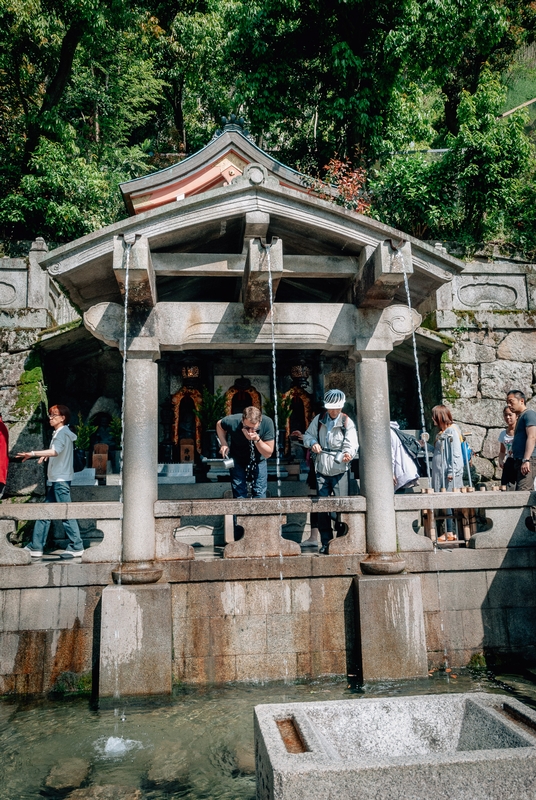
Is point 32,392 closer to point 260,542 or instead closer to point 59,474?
point 59,474

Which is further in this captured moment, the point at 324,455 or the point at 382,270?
the point at 324,455

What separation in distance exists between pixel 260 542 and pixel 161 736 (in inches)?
86.4

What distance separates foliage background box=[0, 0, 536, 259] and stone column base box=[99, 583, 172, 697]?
1150cm

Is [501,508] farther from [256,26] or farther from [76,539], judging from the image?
[256,26]

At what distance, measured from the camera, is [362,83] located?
18.8m

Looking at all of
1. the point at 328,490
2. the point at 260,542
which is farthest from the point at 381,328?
the point at 260,542

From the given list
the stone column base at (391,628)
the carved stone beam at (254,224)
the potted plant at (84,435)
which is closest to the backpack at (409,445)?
the stone column base at (391,628)

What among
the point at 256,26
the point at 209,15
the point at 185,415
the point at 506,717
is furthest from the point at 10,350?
the point at 209,15

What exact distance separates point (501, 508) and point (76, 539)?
5193 millimetres

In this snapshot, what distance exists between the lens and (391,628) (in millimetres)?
6617

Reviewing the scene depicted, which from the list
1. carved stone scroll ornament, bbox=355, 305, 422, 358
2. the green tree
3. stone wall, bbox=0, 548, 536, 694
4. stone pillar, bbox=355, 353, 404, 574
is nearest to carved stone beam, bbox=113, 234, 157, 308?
carved stone scroll ornament, bbox=355, 305, 422, 358

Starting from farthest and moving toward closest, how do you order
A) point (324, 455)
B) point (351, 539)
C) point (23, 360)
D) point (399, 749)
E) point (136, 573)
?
point (23, 360) → point (324, 455) → point (351, 539) → point (136, 573) → point (399, 749)

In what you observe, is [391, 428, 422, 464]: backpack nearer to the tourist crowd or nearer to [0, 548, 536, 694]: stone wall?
the tourist crowd

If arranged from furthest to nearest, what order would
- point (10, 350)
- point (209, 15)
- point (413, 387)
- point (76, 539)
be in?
point (209, 15) < point (413, 387) < point (10, 350) < point (76, 539)
